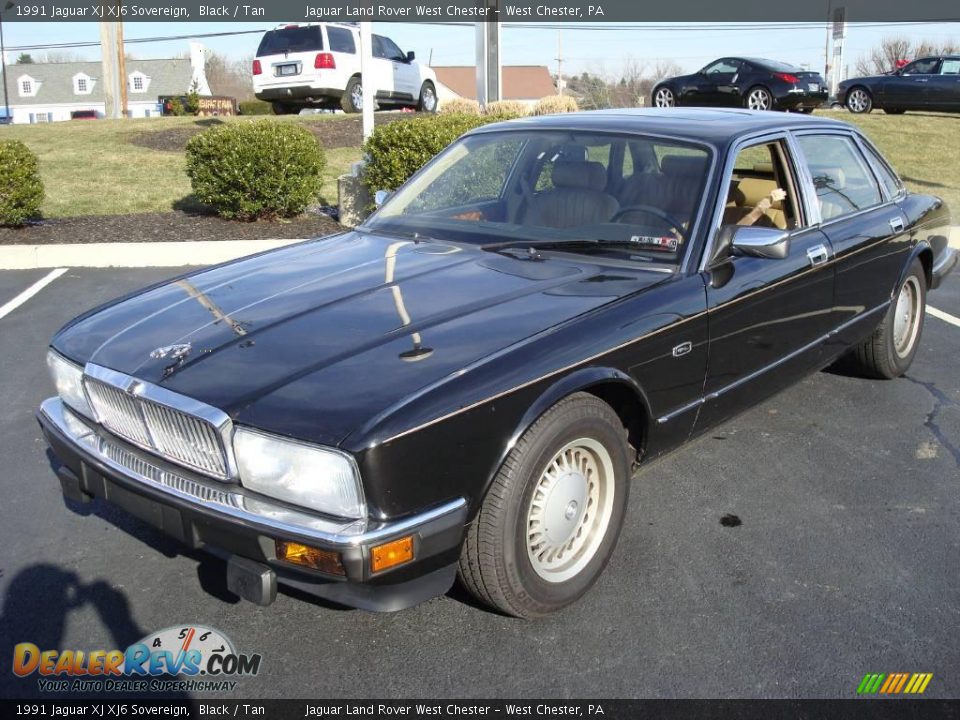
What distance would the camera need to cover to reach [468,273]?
140 inches

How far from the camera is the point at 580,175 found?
3.98 meters

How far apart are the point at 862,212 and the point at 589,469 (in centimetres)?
262

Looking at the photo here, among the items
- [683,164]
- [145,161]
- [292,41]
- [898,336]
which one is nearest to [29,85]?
[292,41]

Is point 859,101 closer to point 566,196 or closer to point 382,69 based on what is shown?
point 382,69

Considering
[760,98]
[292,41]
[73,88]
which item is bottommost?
[760,98]

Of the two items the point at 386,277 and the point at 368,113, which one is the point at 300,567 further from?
the point at 368,113

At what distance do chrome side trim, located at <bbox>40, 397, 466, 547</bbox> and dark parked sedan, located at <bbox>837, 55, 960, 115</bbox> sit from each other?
21605mm

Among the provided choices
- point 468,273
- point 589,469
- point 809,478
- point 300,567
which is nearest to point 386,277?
point 468,273

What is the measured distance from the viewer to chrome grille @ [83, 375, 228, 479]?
8.65 ft

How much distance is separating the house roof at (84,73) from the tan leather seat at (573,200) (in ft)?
243

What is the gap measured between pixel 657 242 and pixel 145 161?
12.9 metres

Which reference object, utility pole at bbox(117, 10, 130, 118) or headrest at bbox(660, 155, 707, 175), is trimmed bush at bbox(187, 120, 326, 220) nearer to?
headrest at bbox(660, 155, 707, 175)

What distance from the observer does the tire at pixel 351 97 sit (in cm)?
1883

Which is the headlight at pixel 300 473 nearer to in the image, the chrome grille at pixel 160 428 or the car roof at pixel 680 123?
the chrome grille at pixel 160 428
